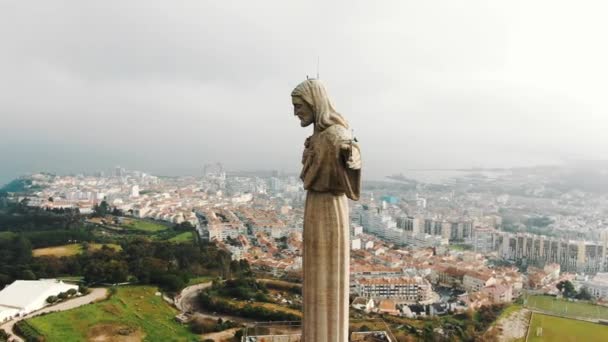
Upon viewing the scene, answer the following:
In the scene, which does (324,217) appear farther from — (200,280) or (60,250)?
(60,250)

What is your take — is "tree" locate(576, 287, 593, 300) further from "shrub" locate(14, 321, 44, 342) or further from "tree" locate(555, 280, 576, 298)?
"shrub" locate(14, 321, 44, 342)

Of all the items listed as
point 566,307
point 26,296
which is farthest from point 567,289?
point 26,296

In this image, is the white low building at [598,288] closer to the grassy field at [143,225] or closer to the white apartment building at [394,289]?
the white apartment building at [394,289]

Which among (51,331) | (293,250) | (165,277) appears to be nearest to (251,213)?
(293,250)

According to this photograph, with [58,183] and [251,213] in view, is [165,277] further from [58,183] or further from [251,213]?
[58,183]

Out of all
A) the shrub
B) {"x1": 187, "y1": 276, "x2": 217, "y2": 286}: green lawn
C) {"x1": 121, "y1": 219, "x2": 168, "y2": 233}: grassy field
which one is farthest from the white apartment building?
{"x1": 121, "y1": 219, "x2": 168, "y2": 233}: grassy field

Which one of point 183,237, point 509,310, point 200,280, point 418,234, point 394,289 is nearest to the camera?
point 509,310

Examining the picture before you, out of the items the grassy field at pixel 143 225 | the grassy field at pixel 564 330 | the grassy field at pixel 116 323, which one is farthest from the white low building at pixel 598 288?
the grassy field at pixel 143 225
